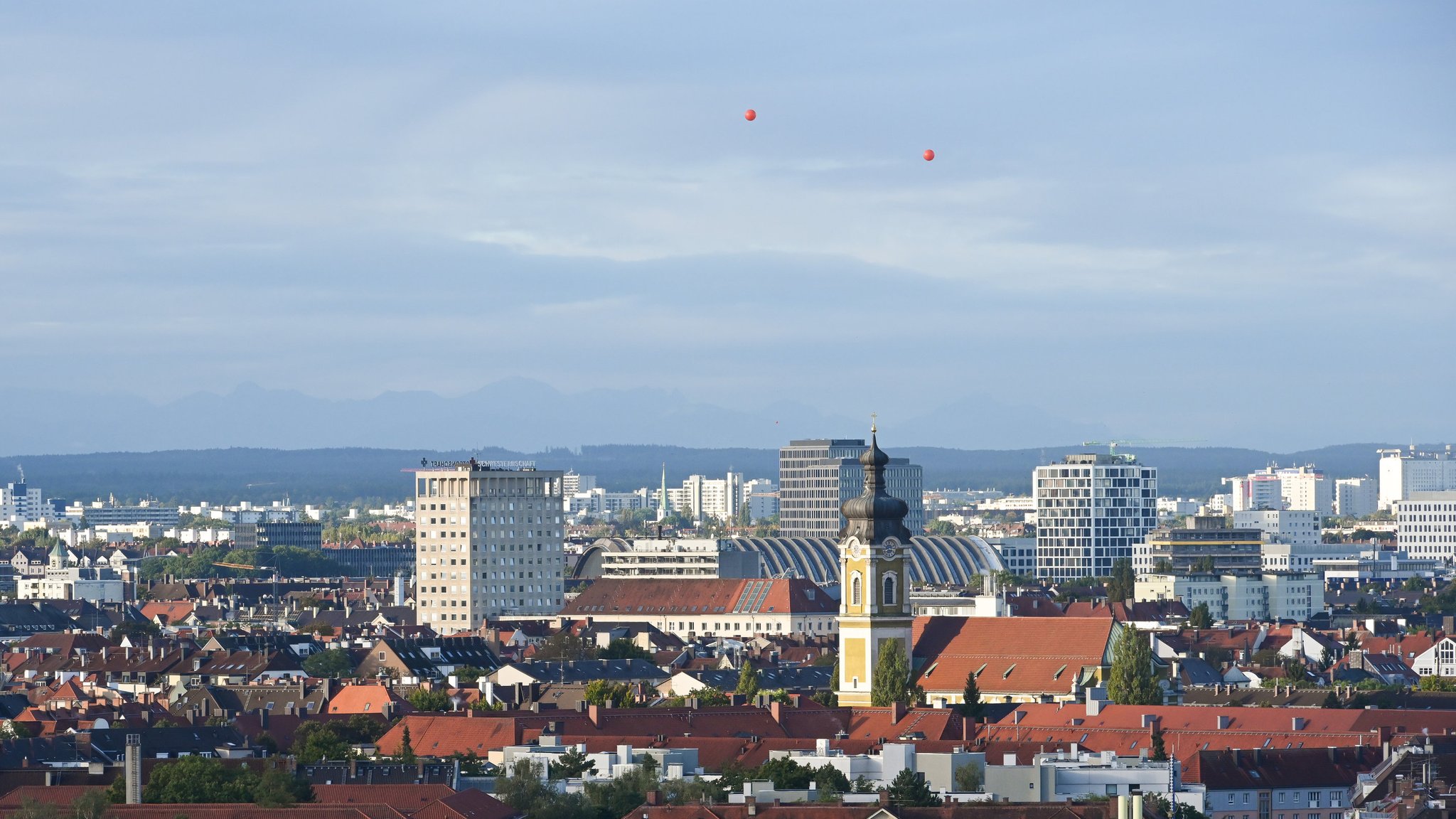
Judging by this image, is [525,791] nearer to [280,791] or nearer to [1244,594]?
[280,791]

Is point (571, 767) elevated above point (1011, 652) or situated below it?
below

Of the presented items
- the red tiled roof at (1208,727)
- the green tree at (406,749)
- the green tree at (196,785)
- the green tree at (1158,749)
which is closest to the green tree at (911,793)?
the green tree at (1158,749)

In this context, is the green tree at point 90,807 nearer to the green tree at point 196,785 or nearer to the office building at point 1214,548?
the green tree at point 196,785

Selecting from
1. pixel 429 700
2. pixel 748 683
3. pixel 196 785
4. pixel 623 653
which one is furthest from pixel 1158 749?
pixel 623 653

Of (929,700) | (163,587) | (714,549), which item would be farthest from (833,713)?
(163,587)

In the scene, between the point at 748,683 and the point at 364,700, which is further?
the point at 748,683

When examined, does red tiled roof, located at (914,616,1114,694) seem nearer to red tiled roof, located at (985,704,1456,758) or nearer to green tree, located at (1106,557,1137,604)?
red tiled roof, located at (985,704,1456,758)

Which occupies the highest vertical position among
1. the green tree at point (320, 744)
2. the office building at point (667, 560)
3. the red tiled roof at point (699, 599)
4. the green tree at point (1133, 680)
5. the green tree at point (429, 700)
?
the office building at point (667, 560)
